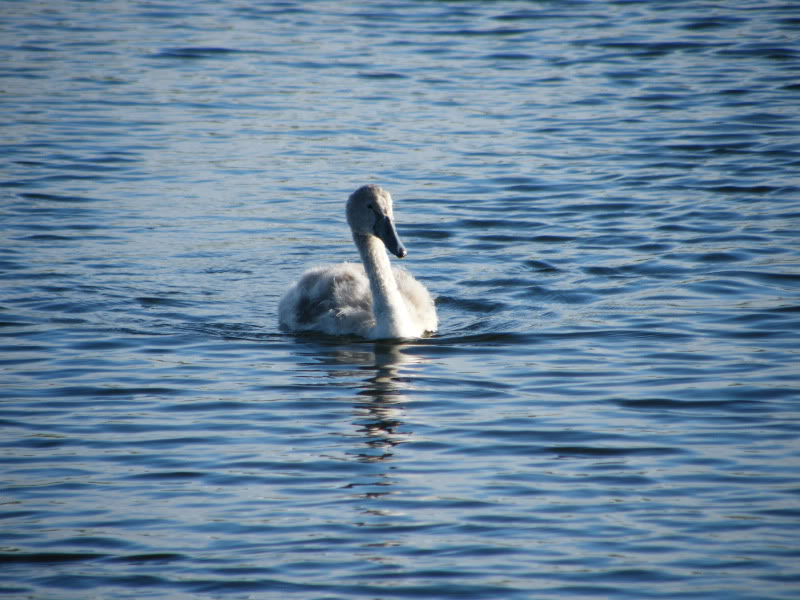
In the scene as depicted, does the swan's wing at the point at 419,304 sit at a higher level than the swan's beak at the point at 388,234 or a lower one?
lower

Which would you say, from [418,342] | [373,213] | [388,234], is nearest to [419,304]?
[418,342]

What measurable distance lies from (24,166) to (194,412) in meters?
9.56

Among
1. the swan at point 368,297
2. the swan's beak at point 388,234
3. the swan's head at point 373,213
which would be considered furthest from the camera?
the swan's head at point 373,213

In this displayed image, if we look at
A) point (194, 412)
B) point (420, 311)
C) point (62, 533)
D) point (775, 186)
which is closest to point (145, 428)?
point (194, 412)

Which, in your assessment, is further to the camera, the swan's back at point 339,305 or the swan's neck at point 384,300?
the swan's back at point 339,305

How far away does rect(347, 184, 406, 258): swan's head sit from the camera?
1107cm

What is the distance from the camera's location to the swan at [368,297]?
10.9 meters

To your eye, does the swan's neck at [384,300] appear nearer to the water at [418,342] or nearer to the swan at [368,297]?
the swan at [368,297]

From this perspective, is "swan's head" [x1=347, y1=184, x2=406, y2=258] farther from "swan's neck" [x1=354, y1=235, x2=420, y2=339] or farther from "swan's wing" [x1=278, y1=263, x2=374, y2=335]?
"swan's wing" [x1=278, y1=263, x2=374, y2=335]

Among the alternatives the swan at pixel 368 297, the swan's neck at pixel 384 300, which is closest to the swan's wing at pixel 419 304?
the swan at pixel 368 297

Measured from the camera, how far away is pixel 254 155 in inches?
719

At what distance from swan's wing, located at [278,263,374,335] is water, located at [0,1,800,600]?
0.23 m

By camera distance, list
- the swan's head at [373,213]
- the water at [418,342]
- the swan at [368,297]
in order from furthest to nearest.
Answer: the swan's head at [373,213] < the swan at [368,297] < the water at [418,342]

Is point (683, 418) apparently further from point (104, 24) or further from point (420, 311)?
point (104, 24)
